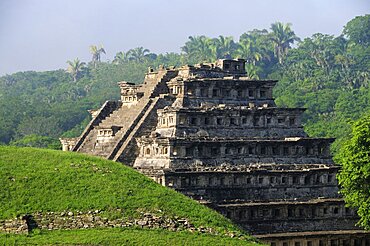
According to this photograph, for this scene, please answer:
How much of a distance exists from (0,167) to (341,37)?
111539mm

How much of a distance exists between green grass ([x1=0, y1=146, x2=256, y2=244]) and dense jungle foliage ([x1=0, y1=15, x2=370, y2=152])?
4098 cm

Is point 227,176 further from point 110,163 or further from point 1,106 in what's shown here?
point 1,106

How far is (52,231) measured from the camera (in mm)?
44812

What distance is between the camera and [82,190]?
4791 cm

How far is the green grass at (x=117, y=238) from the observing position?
4328cm

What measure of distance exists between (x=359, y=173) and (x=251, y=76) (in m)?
63.1

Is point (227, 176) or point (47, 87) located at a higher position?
point (47, 87)

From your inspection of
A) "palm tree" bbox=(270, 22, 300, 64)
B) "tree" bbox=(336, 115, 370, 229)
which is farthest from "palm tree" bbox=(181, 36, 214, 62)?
"tree" bbox=(336, 115, 370, 229)

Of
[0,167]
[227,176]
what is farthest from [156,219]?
[227,176]

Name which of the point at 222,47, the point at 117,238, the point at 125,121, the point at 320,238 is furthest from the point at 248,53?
the point at 117,238

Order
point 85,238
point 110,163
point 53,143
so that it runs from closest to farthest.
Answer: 1. point 85,238
2. point 110,163
3. point 53,143

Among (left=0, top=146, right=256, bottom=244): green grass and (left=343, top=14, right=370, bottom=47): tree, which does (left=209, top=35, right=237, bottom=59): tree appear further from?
(left=0, top=146, right=256, bottom=244): green grass

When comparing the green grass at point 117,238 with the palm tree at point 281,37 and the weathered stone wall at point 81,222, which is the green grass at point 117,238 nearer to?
the weathered stone wall at point 81,222

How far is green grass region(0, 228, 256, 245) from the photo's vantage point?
142ft
